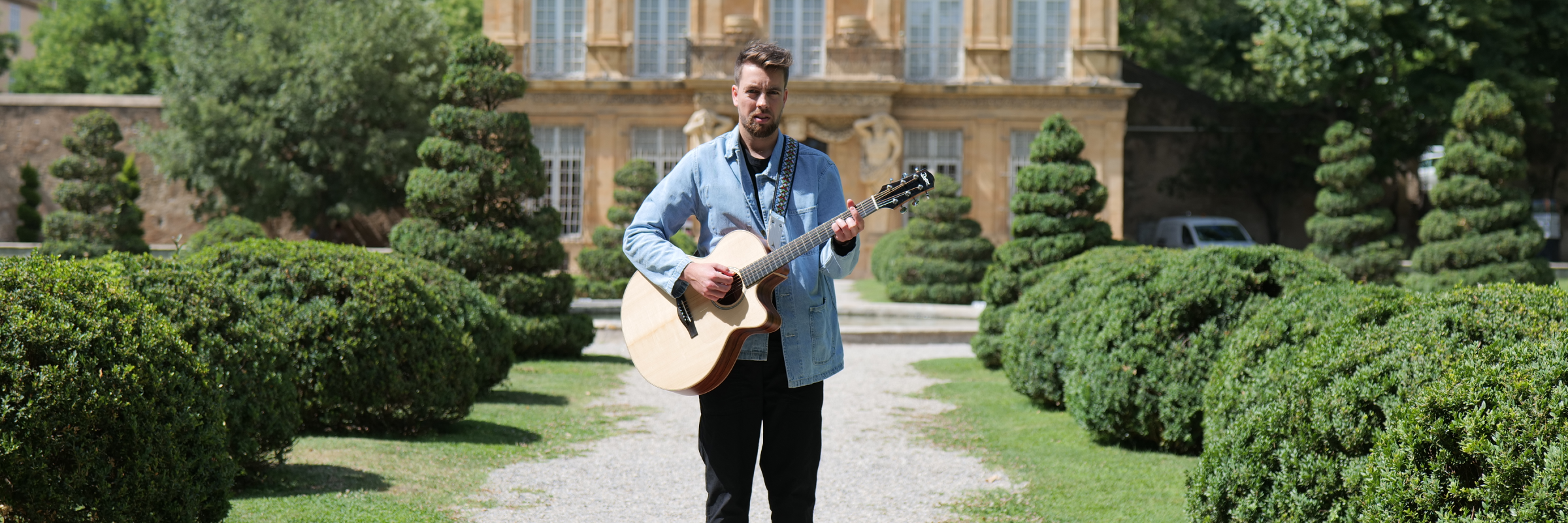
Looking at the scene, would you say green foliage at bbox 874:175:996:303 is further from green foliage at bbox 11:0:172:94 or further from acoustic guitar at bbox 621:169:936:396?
green foliage at bbox 11:0:172:94

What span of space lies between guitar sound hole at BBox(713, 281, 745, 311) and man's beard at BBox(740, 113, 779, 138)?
19.3 inches

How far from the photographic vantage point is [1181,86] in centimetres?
3353

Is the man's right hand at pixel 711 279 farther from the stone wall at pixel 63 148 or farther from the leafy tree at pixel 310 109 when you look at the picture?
the stone wall at pixel 63 148

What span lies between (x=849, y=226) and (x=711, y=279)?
0.42 meters

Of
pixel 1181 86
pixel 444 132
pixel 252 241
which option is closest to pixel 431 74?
pixel 444 132

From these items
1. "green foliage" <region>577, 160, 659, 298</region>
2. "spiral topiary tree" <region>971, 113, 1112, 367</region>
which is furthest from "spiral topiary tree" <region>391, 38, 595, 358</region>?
"green foliage" <region>577, 160, 659, 298</region>

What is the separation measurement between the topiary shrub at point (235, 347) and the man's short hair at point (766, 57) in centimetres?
253

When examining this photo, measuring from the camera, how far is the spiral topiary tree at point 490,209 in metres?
12.4

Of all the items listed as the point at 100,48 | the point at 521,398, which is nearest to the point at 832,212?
the point at 521,398

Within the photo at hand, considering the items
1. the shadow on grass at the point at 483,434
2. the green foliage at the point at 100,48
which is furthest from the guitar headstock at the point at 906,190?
the green foliage at the point at 100,48

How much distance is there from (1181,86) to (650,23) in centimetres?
1431

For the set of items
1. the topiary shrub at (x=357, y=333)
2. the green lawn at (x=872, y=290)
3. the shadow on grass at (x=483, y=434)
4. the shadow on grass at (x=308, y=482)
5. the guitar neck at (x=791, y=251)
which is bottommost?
the shadow on grass at (x=483, y=434)

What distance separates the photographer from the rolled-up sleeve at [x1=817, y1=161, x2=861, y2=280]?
149 inches

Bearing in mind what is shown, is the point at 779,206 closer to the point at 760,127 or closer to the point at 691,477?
the point at 760,127
